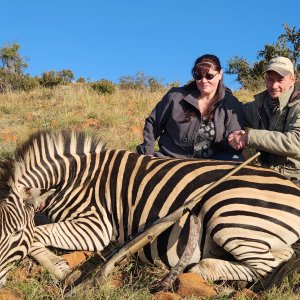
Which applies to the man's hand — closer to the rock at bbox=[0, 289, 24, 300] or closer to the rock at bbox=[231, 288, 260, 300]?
the rock at bbox=[231, 288, 260, 300]

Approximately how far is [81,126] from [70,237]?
4.00m

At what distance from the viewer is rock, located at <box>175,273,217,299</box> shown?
88.5 inches

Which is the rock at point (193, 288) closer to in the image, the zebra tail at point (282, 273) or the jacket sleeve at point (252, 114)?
the zebra tail at point (282, 273)

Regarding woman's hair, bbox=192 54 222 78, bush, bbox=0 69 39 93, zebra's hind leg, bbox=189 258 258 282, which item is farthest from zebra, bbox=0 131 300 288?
bush, bbox=0 69 39 93

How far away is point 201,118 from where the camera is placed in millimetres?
3697

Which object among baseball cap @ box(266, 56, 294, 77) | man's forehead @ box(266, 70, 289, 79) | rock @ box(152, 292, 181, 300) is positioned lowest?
rock @ box(152, 292, 181, 300)

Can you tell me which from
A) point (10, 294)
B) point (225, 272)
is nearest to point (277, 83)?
point (225, 272)

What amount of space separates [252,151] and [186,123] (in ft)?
5.96

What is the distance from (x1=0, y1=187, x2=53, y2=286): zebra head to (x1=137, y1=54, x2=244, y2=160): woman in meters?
1.32

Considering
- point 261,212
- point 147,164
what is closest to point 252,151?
point 147,164

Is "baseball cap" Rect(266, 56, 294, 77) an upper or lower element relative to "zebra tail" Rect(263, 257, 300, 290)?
upper

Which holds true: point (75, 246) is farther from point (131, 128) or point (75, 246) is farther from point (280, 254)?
point (131, 128)

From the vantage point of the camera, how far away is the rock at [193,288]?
7.38ft

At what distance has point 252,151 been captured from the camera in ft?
17.2
